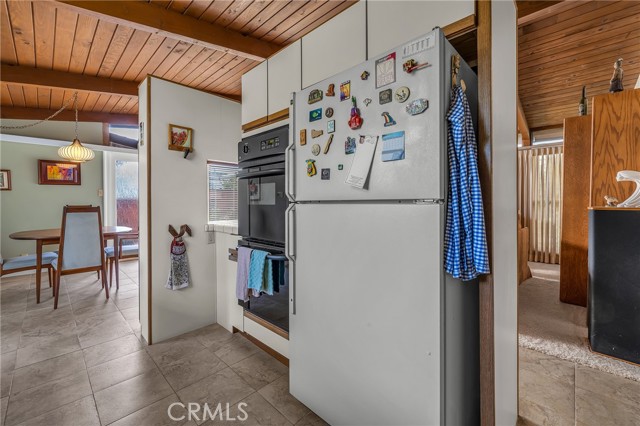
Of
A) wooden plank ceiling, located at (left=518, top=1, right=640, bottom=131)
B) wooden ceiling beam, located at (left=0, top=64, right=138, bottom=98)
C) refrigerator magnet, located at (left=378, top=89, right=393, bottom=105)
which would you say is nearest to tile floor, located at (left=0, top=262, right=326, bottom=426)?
refrigerator magnet, located at (left=378, top=89, right=393, bottom=105)

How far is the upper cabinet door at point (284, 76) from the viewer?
1920 millimetres

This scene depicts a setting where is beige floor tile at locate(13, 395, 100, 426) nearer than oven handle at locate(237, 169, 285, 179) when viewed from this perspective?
Yes

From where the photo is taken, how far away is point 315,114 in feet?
4.62

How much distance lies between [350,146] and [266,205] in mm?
956

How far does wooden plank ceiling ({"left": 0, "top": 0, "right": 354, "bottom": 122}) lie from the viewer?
2.01m

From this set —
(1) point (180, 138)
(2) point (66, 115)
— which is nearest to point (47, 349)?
(1) point (180, 138)

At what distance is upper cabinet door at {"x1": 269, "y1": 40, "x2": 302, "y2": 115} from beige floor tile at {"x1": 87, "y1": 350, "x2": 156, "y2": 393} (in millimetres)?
2102

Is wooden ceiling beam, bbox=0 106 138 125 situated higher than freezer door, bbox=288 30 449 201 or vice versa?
wooden ceiling beam, bbox=0 106 138 125

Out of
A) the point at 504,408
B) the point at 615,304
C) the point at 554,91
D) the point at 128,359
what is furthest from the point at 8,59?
the point at 554,91

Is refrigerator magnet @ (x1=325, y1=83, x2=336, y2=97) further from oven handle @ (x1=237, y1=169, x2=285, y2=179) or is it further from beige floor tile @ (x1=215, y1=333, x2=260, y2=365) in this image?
beige floor tile @ (x1=215, y1=333, x2=260, y2=365)

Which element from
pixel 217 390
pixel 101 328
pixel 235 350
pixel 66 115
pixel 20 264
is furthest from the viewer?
pixel 66 115

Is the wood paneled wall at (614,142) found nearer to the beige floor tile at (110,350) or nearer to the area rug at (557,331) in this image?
the area rug at (557,331)

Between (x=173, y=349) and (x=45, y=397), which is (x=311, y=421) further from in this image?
(x=45, y=397)

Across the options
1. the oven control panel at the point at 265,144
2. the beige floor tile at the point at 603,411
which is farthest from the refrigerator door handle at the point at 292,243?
the beige floor tile at the point at 603,411
